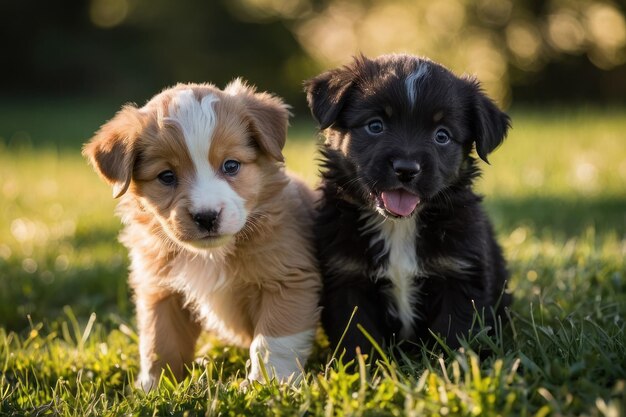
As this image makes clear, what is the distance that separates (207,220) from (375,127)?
1.08 meters

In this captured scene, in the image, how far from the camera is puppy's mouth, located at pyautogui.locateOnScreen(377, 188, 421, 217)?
391 centimetres

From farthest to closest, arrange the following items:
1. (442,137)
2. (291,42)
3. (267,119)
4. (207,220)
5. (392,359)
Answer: (291,42), (267,119), (442,137), (207,220), (392,359)

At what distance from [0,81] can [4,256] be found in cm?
2143

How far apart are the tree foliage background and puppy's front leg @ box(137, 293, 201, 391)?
1894cm

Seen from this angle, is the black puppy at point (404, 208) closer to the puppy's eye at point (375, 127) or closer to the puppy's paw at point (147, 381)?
the puppy's eye at point (375, 127)

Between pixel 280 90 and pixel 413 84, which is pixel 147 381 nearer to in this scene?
pixel 413 84

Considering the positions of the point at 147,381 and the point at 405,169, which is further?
the point at 147,381

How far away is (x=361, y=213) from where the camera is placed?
422 cm

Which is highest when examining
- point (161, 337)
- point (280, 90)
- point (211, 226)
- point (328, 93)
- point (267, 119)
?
point (328, 93)

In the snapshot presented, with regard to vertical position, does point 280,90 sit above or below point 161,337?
below

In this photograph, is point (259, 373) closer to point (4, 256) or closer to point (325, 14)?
point (4, 256)

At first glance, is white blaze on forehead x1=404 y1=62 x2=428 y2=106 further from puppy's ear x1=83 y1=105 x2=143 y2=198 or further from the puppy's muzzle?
puppy's ear x1=83 y1=105 x2=143 y2=198

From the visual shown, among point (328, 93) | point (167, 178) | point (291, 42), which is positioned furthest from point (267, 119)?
point (291, 42)

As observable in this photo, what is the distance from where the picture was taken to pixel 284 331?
13.2ft
